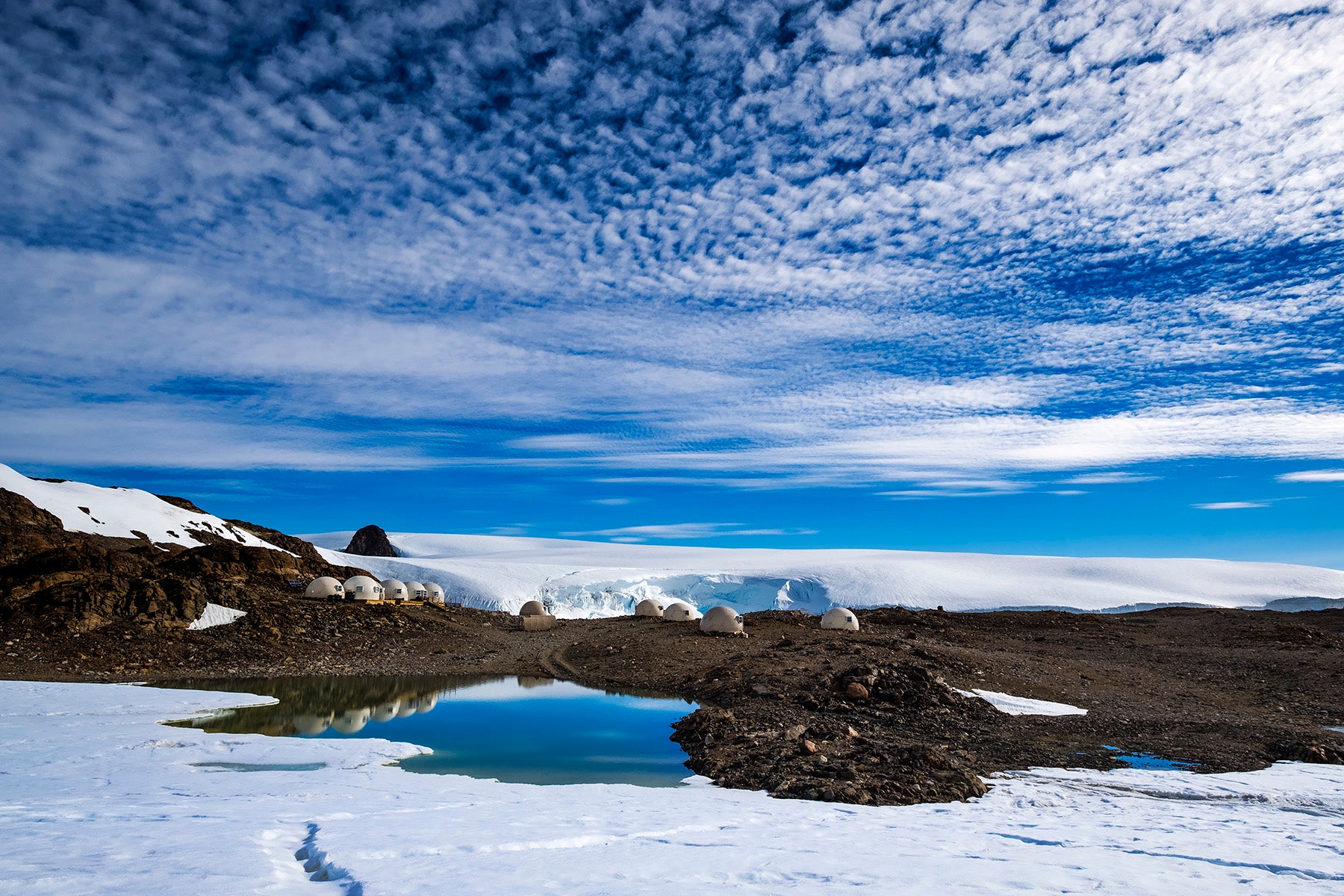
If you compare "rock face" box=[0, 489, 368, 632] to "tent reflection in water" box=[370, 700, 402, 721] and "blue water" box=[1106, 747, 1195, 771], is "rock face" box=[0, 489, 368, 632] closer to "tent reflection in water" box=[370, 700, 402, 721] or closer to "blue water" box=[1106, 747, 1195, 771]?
"tent reflection in water" box=[370, 700, 402, 721]

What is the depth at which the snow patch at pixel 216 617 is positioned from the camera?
26.2 metres

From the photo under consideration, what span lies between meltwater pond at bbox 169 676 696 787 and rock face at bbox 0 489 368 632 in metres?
5.79

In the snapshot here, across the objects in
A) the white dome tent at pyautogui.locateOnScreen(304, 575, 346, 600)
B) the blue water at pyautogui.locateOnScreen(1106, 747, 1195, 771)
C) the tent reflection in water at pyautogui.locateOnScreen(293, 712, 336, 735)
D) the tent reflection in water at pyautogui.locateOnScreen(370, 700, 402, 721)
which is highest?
the white dome tent at pyautogui.locateOnScreen(304, 575, 346, 600)

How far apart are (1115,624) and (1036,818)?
32187mm

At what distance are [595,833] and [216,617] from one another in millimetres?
25004

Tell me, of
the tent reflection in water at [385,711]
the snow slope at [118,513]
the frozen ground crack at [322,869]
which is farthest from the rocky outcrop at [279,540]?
the frozen ground crack at [322,869]

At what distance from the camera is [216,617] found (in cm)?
2673

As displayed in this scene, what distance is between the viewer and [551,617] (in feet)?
132

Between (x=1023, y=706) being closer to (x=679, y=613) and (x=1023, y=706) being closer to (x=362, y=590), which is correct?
(x=679, y=613)

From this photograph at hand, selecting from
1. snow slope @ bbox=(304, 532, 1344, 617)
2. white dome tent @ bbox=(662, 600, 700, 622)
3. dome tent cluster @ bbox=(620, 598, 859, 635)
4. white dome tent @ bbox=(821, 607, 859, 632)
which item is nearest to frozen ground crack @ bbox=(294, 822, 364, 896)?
dome tent cluster @ bbox=(620, 598, 859, 635)

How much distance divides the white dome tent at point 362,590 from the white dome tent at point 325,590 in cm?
133

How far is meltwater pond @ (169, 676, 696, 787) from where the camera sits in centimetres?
1278

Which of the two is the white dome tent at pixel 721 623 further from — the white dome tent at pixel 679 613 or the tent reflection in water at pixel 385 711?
the tent reflection in water at pixel 385 711

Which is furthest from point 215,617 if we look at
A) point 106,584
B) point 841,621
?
point 841,621
